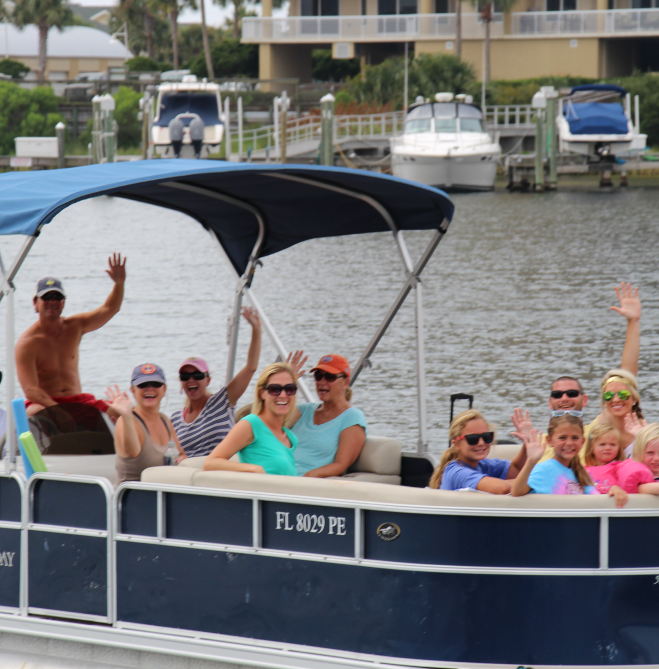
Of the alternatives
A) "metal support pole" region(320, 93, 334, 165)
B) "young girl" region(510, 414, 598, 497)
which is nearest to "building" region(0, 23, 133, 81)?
"metal support pole" region(320, 93, 334, 165)

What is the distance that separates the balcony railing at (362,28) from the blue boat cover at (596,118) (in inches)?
547

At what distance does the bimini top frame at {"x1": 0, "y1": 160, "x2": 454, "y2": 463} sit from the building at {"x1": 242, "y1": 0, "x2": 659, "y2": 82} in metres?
48.8

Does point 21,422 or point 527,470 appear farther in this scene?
point 21,422

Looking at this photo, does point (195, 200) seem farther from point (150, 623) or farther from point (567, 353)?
point (567, 353)

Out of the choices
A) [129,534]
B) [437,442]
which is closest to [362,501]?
[129,534]

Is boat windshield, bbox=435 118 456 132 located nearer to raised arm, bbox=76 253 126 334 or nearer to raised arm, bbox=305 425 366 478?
raised arm, bbox=76 253 126 334

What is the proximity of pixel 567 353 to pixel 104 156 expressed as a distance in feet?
90.5

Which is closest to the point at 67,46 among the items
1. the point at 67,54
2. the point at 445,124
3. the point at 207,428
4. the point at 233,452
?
the point at 67,54

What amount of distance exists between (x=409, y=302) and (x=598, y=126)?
871 inches

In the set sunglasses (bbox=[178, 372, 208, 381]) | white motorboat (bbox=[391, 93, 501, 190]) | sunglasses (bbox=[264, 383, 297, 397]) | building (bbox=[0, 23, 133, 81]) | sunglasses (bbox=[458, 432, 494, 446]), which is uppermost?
building (bbox=[0, 23, 133, 81])

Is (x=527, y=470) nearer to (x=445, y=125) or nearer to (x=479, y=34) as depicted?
(x=445, y=125)

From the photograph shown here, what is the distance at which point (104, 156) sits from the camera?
1569 inches

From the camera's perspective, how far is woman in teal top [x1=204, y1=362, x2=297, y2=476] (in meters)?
4.76

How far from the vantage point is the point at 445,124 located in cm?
3869
